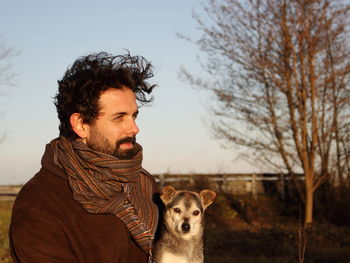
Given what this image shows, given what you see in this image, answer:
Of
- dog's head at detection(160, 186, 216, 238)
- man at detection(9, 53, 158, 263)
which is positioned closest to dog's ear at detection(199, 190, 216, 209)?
dog's head at detection(160, 186, 216, 238)

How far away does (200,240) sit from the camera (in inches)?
226

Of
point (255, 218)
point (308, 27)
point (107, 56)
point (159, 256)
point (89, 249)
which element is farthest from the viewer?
point (255, 218)

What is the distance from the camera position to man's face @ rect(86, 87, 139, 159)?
3.73 meters

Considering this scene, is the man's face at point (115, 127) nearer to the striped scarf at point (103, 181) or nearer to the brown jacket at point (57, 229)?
the striped scarf at point (103, 181)

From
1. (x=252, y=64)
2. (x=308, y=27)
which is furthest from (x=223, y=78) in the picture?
(x=308, y=27)

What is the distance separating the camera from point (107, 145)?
3.74 metres

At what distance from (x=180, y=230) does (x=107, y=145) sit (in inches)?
84.9

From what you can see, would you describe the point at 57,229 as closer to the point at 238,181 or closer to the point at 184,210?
the point at 184,210

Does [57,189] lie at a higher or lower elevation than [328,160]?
lower

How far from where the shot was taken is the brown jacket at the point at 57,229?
3.21 m

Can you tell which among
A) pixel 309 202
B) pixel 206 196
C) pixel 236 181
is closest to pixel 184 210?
pixel 206 196

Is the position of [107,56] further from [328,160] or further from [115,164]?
[328,160]

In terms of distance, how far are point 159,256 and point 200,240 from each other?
54 centimetres

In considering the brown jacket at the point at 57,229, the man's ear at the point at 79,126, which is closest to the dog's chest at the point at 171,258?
the brown jacket at the point at 57,229
